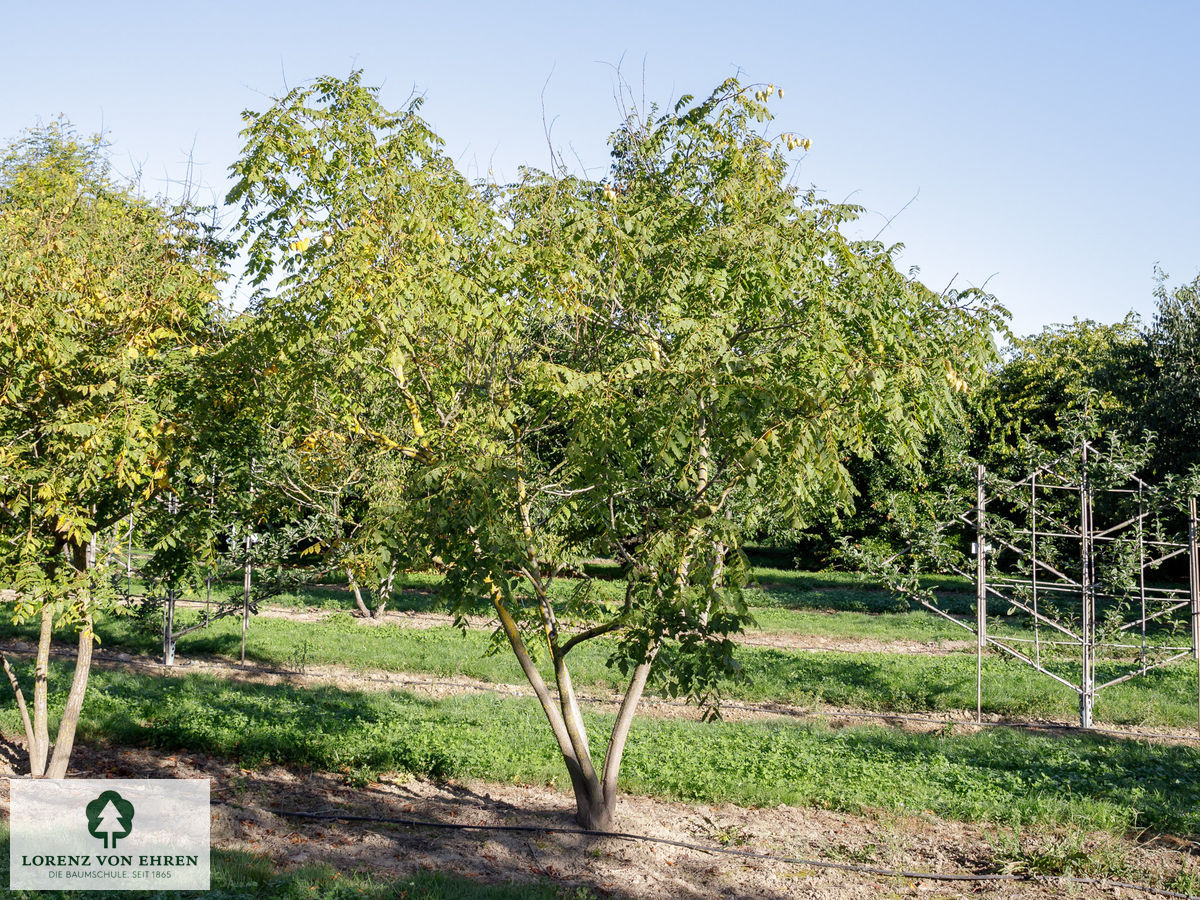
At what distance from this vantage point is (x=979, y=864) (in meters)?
6.23

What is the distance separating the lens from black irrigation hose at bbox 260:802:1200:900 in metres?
5.78

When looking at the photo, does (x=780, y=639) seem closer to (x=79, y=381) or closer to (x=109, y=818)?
(x=109, y=818)

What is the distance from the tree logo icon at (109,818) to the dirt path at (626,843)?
23.0 inches

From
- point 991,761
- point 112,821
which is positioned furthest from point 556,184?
point 991,761

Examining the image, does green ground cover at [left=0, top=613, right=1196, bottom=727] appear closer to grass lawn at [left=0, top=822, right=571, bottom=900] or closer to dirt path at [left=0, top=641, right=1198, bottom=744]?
dirt path at [left=0, top=641, right=1198, bottom=744]

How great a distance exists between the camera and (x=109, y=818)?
20.5 ft

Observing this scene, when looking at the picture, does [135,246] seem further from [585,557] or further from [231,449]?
[585,557]

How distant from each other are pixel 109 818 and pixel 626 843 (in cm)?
357

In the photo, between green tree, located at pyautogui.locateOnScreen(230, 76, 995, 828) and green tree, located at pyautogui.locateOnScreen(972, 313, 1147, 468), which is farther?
green tree, located at pyautogui.locateOnScreen(972, 313, 1147, 468)

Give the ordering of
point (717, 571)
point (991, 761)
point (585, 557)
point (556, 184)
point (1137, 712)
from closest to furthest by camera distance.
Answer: point (717, 571) → point (556, 184) → point (585, 557) → point (991, 761) → point (1137, 712)

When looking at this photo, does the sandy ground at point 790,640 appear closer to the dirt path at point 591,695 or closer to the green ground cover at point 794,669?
the green ground cover at point 794,669

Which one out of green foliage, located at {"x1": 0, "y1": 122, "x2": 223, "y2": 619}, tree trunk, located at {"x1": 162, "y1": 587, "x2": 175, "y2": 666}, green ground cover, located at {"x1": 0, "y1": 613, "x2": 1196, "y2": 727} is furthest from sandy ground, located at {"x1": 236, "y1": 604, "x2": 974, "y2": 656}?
green foliage, located at {"x1": 0, "y1": 122, "x2": 223, "y2": 619}

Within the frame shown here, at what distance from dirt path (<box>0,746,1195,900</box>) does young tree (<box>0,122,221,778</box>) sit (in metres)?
1.84

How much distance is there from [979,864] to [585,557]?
374 cm
